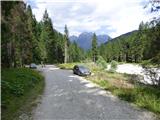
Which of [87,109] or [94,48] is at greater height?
[94,48]

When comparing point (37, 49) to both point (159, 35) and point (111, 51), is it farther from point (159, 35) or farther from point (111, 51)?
point (159, 35)

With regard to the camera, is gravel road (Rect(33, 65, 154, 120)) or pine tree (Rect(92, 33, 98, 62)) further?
pine tree (Rect(92, 33, 98, 62))

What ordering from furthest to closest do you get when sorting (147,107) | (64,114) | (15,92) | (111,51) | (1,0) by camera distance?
1. (111,51)
2. (15,92)
3. (147,107)
4. (64,114)
5. (1,0)

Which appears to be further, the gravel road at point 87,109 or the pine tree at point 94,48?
the pine tree at point 94,48

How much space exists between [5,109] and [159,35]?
36.0 ft

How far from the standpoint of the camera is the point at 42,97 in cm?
1955

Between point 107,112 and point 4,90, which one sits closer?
point 107,112

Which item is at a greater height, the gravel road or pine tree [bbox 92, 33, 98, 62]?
pine tree [bbox 92, 33, 98, 62]

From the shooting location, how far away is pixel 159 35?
19.5 metres

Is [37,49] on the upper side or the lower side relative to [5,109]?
upper

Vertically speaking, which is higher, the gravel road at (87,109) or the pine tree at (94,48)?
the pine tree at (94,48)

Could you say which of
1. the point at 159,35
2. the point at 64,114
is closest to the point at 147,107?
the point at 64,114

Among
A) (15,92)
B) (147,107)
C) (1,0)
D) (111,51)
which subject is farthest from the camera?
(111,51)

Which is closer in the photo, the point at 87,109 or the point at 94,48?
the point at 87,109
